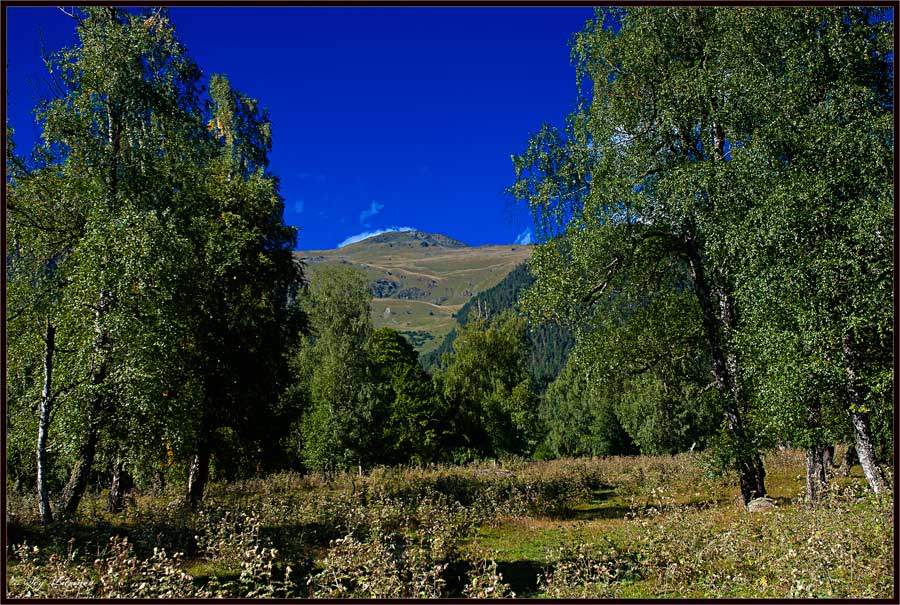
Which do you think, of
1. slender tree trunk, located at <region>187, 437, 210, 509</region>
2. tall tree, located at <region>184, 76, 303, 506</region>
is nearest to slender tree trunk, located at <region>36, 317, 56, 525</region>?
tall tree, located at <region>184, 76, 303, 506</region>

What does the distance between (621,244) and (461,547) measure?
8.86m

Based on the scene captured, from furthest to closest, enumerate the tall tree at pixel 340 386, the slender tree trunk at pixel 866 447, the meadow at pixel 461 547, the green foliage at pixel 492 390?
1. the green foliage at pixel 492 390
2. the tall tree at pixel 340 386
3. the slender tree trunk at pixel 866 447
4. the meadow at pixel 461 547

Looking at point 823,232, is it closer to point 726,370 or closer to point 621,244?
point 621,244

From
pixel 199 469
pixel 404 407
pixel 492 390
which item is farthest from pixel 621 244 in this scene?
pixel 492 390

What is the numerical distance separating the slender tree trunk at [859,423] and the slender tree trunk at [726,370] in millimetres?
2924

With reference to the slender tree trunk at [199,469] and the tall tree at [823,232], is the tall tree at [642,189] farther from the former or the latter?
the slender tree trunk at [199,469]

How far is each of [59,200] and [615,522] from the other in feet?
57.9

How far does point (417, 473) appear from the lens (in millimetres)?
26328

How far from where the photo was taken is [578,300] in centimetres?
1529

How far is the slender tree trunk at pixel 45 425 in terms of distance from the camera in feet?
41.5

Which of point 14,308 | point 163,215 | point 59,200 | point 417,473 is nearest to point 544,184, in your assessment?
point 163,215

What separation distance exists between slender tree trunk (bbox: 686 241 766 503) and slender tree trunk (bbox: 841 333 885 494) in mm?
2924

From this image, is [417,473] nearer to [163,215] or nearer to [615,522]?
[615,522]

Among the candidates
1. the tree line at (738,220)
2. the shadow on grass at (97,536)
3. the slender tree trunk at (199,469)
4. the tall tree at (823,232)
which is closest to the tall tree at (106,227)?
the shadow on grass at (97,536)
